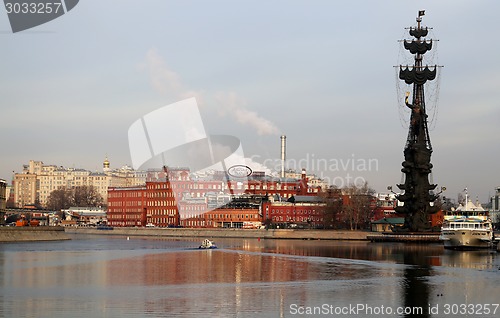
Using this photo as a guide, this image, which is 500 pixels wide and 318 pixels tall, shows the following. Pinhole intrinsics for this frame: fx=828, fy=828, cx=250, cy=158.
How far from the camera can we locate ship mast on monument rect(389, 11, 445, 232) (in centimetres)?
8406

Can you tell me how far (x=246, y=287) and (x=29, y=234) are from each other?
1996 inches

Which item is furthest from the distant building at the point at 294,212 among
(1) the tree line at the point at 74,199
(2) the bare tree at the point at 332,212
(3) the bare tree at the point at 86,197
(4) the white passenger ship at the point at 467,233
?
(3) the bare tree at the point at 86,197

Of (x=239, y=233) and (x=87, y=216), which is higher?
(x=87, y=216)

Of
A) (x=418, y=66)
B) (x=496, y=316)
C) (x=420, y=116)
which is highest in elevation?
(x=418, y=66)

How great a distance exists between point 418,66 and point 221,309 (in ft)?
203

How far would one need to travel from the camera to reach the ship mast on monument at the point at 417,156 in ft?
276

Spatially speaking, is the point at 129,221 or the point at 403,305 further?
the point at 129,221

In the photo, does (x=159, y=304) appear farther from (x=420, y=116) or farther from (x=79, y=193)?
(x=79, y=193)

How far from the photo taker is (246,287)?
119 feet

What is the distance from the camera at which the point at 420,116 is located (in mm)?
84688

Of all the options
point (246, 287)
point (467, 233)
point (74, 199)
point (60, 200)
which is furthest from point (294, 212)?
point (246, 287)

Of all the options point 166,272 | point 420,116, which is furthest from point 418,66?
point 166,272
